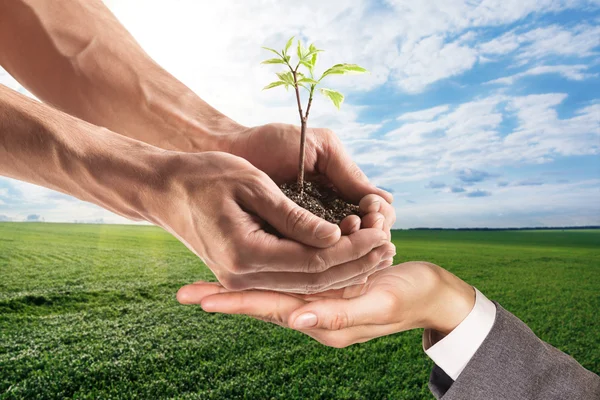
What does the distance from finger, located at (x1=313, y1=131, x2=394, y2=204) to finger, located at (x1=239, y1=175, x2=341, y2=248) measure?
53 cm

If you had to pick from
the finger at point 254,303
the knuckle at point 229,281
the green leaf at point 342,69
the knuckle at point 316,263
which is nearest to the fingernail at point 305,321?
the finger at point 254,303

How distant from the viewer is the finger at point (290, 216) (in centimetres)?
109

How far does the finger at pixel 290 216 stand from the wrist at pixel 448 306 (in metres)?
0.97

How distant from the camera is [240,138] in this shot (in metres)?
1.72

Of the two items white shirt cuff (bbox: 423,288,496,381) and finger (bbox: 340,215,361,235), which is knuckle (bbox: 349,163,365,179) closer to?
finger (bbox: 340,215,361,235)

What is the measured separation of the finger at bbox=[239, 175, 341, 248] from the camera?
1.09 metres

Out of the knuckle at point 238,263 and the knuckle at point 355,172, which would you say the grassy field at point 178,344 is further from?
the knuckle at point 238,263

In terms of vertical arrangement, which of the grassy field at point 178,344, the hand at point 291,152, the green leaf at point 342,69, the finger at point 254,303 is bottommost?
the grassy field at point 178,344

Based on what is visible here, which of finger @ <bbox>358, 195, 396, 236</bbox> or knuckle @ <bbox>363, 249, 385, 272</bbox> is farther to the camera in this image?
finger @ <bbox>358, 195, 396, 236</bbox>

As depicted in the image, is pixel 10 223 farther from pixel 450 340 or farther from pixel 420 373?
pixel 450 340

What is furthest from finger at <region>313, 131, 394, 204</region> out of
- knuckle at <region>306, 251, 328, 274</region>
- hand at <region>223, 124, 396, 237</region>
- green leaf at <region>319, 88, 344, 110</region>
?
knuckle at <region>306, 251, 328, 274</region>

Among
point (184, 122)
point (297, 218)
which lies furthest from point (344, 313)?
point (184, 122)

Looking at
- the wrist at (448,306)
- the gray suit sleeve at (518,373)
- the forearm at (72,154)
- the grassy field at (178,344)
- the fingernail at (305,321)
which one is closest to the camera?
the forearm at (72,154)

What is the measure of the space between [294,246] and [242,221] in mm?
139
